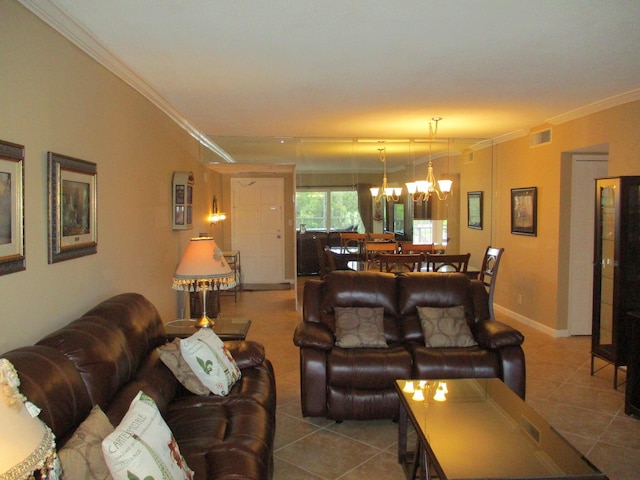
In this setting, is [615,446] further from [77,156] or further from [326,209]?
[326,209]

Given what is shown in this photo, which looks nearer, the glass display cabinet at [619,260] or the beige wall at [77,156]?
the beige wall at [77,156]

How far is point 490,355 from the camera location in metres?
3.45

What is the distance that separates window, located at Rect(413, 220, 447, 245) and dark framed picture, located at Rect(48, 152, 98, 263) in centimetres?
493

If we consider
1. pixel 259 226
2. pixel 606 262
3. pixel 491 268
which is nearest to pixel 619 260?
pixel 606 262

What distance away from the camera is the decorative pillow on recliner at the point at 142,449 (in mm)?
1541

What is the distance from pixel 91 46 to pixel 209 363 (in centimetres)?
201

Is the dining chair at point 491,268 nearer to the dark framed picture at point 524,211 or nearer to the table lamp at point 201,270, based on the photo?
the dark framed picture at point 524,211

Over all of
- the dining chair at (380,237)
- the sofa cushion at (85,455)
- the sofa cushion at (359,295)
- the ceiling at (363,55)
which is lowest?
the sofa cushion at (85,455)

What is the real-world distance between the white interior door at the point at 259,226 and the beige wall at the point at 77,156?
172 inches

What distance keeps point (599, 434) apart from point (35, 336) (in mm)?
3470

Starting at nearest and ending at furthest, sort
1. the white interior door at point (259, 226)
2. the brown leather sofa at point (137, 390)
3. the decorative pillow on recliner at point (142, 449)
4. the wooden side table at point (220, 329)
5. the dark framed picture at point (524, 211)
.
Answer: the decorative pillow on recliner at point (142, 449) < the brown leather sofa at point (137, 390) < the wooden side table at point (220, 329) < the dark framed picture at point (524, 211) < the white interior door at point (259, 226)

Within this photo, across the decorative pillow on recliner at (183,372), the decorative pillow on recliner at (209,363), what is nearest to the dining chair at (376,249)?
the decorative pillow on recliner at (209,363)

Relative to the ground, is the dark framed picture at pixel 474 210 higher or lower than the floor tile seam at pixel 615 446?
higher

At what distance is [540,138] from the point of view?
596 cm
